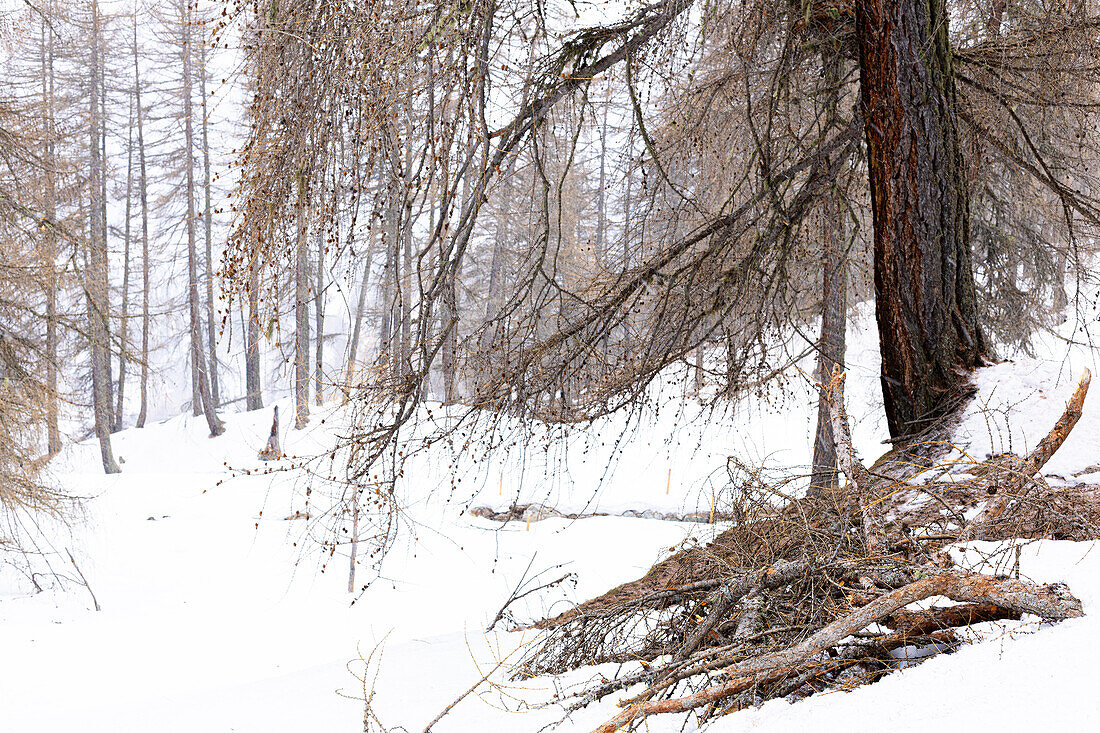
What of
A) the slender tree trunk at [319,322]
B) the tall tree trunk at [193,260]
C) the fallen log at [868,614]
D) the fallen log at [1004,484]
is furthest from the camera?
the tall tree trunk at [193,260]

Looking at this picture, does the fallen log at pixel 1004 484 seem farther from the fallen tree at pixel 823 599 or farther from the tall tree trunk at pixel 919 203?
the tall tree trunk at pixel 919 203

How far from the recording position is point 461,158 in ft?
9.12

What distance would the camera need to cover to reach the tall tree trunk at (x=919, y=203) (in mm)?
4156

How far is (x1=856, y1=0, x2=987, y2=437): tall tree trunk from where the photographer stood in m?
4.16

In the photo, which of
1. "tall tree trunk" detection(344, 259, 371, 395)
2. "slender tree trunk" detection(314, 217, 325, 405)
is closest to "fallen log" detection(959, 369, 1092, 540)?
"tall tree trunk" detection(344, 259, 371, 395)

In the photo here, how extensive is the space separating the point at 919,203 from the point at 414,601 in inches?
289

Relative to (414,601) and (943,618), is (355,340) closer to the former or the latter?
(414,601)

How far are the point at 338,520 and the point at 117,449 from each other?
20.7 meters

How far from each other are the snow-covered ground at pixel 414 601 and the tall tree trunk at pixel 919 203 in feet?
0.89

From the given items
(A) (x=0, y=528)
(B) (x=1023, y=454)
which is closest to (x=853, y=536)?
(B) (x=1023, y=454)

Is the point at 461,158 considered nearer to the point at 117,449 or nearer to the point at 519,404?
the point at 519,404

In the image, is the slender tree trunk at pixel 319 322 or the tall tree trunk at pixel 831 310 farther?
the tall tree trunk at pixel 831 310

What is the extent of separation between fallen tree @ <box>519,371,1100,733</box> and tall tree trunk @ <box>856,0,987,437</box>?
95 cm

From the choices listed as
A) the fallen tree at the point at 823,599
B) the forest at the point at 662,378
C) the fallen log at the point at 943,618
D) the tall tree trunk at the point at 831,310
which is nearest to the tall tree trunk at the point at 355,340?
the forest at the point at 662,378
